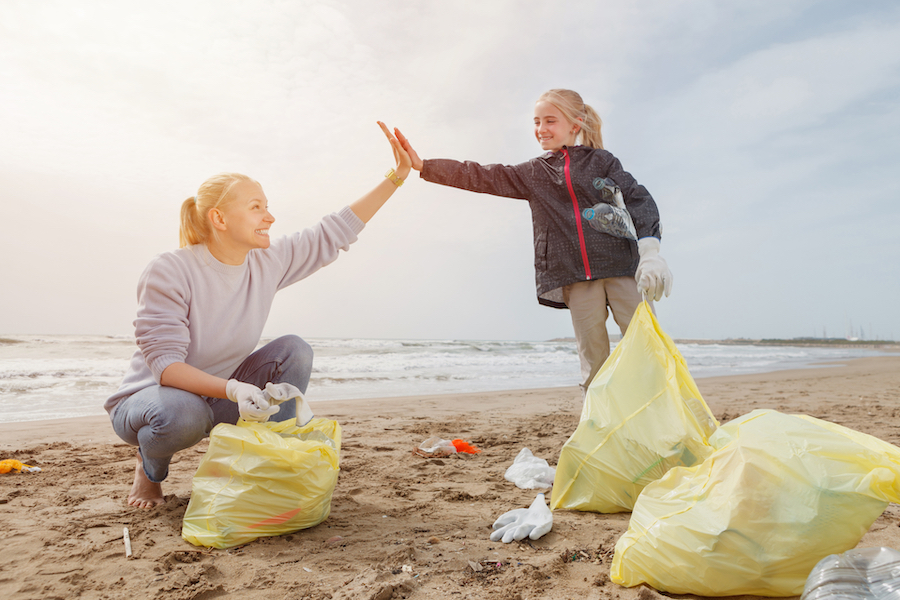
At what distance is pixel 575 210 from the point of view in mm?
2639

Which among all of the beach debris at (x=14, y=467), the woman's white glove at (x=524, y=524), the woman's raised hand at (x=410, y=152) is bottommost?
the beach debris at (x=14, y=467)

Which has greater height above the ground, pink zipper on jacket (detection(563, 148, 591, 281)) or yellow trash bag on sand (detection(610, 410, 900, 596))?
pink zipper on jacket (detection(563, 148, 591, 281))

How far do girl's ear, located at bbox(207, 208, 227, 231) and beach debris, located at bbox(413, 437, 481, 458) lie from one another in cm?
165

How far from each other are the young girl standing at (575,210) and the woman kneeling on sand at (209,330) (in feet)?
3.23

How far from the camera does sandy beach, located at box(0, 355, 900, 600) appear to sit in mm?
1324

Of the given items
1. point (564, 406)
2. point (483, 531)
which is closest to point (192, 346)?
point (483, 531)

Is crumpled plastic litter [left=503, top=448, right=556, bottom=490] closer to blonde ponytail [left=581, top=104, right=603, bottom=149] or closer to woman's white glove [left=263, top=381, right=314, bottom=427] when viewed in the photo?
woman's white glove [left=263, top=381, right=314, bottom=427]

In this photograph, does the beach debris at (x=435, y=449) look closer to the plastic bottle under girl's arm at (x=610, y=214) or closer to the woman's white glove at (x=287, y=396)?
the woman's white glove at (x=287, y=396)

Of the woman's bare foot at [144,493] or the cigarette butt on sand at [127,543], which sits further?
the woman's bare foot at [144,493]

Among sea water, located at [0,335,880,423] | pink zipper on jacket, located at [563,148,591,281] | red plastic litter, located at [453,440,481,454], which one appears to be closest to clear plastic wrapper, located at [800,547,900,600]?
pink zipper on jacket, located at [563,148,591,281]

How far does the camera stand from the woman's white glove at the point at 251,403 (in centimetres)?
168

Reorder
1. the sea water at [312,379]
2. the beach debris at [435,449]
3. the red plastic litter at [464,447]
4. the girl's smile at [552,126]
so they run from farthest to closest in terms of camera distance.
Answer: the sea water at [312,379]
the red plastic litter at [464,447]
the beach debris at [435,449]
the girl's smile at [552,126]

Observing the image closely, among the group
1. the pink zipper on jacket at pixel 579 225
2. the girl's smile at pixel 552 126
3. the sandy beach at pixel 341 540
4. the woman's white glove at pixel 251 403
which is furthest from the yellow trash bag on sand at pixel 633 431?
the girl's smile at pixel 552 126

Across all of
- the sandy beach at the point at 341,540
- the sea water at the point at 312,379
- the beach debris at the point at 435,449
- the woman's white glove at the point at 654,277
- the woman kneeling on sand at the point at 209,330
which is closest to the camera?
the sandy beach at the point at 341,540
